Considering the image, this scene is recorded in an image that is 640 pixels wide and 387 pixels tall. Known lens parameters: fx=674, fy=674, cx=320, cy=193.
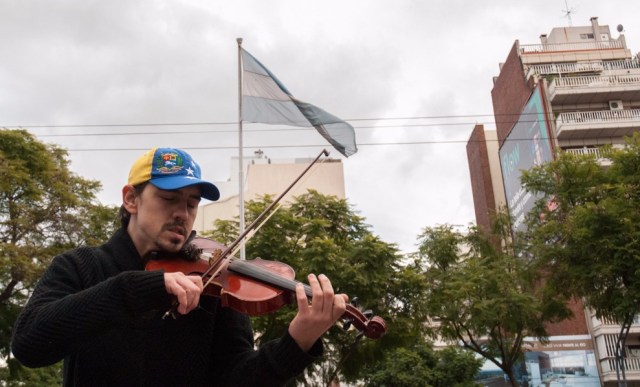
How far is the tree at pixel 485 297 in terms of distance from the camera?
65.8 feet

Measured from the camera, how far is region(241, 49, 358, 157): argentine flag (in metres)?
13.1

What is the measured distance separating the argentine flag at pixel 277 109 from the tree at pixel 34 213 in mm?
6567

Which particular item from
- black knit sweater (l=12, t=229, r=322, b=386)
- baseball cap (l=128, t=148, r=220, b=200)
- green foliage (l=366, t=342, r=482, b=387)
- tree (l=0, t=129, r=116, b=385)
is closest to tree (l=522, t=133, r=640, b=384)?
green foliage (l=366, t=342, r=482, b=387)

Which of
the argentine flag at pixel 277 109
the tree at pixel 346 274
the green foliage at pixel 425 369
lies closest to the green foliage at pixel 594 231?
the tree at pixel 346 274

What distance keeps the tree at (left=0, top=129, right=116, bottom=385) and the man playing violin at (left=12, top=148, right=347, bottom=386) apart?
640 inches

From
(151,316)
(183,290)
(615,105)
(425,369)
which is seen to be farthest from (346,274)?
(615,105)

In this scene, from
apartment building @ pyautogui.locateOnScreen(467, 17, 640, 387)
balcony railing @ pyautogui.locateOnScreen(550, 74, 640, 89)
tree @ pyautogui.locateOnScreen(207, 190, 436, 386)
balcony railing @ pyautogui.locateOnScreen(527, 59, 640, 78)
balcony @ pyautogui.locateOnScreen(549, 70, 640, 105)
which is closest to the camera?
tree @ pyautogui.locateOnScreen(207, 190, 436, 386)

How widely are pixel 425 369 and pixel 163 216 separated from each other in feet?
94.9

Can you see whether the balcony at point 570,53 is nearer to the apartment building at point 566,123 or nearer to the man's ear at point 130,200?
the apartment building at point 566,123

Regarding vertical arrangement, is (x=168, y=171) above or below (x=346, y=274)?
below

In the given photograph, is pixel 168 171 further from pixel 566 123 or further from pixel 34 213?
pixel 566 123

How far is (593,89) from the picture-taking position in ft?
123

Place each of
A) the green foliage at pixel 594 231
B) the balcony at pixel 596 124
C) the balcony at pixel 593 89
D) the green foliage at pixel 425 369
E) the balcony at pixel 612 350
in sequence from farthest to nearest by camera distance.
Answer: the balcony at pixel 593 89, the balcony at pixel 596 124, the balcony at pixel 612 350, the green foliage at pixel 425 369, the green foliage at pixel 594 231

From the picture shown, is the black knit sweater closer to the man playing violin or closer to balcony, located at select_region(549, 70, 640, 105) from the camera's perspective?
the man playing violin
